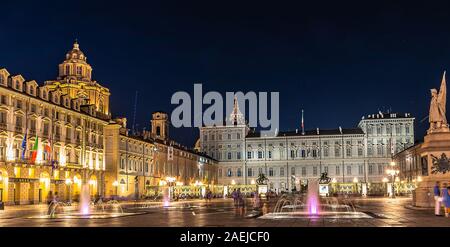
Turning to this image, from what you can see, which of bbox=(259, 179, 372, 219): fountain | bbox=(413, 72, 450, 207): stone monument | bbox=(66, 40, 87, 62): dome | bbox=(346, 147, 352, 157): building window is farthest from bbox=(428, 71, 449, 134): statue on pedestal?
bbox=(346, 147, 352, 157): building window

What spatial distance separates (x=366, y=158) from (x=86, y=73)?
76.9 m

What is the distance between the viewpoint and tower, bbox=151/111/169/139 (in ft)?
420

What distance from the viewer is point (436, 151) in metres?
33.6

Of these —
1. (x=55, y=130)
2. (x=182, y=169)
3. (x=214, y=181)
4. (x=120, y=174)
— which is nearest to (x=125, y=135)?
(x=120, y=174)

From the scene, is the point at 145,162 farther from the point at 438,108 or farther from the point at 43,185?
the point at 438,108

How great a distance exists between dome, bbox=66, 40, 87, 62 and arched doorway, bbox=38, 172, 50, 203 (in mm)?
43685

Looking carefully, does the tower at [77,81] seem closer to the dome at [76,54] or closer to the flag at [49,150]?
the dome at [76,54]

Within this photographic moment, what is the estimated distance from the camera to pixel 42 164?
68250mm

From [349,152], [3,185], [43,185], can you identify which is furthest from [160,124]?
[3,185]

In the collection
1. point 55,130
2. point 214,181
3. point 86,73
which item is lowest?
point 214,181

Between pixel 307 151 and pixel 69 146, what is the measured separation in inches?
3371

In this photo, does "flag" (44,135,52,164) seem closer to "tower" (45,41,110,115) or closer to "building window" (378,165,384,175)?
"tower" (45,41,110,115)

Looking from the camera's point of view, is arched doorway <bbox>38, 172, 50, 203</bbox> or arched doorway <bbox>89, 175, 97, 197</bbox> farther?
arched doorway <bbox>89, 175, 97, 197</bbox>
